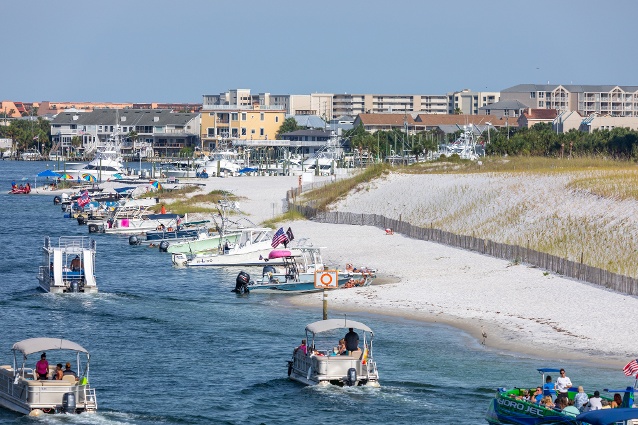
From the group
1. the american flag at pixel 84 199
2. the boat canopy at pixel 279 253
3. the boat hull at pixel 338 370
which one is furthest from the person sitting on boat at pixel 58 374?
the american flag at pixel 84 199

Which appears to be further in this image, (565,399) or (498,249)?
(498,249)

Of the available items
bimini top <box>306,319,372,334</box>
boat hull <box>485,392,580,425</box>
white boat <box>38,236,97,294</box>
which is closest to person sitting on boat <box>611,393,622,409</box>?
boat hull <box>485,392,580,425</box>

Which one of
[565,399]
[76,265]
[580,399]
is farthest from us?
[76,265]

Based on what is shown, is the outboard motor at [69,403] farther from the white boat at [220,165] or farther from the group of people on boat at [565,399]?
the white boat at [220,165]

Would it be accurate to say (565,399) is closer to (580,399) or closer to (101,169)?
(580,399)

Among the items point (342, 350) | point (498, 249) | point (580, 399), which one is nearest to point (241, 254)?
point (498, 249)

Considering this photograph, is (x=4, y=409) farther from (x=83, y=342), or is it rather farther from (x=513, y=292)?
(x=513, y=292)
